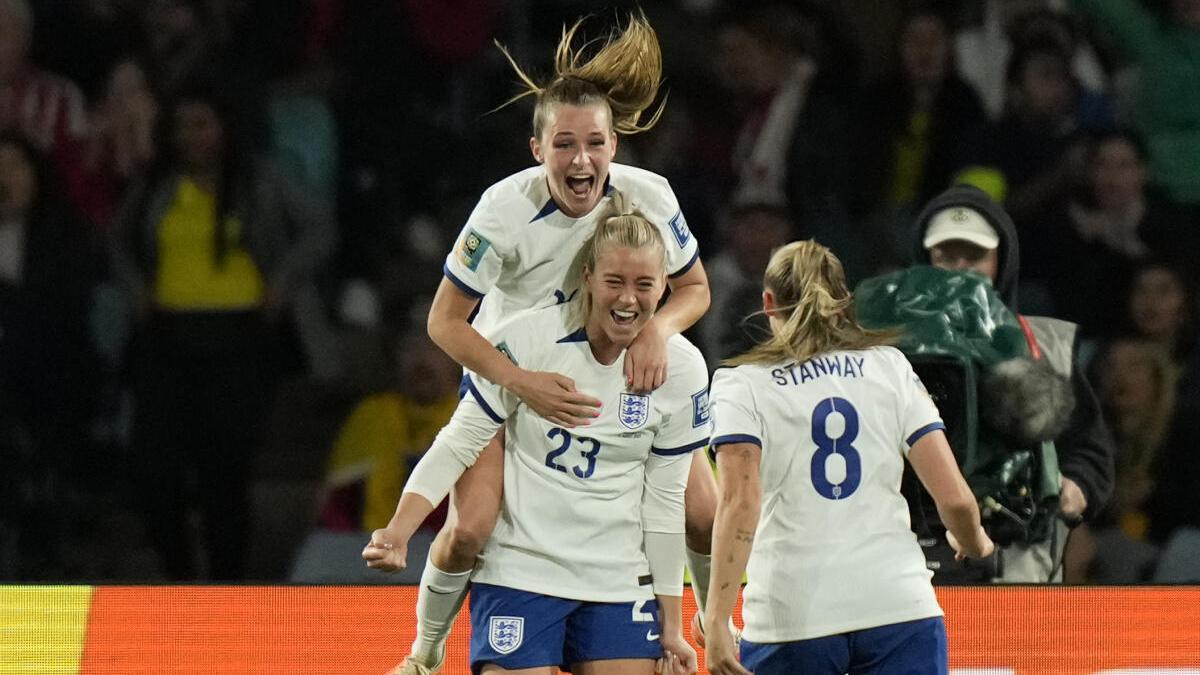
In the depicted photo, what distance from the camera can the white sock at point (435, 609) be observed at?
4.04m

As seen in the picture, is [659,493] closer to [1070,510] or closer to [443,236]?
[1070,510]

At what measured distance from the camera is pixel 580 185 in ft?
13.3

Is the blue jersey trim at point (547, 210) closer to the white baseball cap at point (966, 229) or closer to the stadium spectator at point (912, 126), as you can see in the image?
the white baseball cap at point (966, 229)

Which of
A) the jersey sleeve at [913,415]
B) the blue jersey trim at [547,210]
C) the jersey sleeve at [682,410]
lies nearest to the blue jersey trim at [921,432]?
the jersey sleeve at [913,415]

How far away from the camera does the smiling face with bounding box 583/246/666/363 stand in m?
3.85

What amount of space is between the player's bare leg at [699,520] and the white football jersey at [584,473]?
139mm

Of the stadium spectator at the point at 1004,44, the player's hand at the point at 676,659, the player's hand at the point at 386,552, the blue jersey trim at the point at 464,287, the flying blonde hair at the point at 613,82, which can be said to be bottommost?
the player's hand at the point at 676,659

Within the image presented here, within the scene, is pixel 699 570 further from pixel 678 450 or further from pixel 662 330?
pixel 662 330

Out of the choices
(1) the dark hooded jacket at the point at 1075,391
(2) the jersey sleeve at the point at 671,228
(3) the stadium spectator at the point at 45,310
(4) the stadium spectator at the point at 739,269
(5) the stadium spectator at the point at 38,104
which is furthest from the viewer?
(5) the stadium spectator at the point at 38,104

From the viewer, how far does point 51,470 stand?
7.25 m

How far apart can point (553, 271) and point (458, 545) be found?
2.17 feet

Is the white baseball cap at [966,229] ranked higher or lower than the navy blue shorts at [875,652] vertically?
higher

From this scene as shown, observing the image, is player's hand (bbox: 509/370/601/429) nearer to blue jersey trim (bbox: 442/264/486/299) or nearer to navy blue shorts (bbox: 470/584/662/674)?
blue jersey trim (bbox: 442/264/486/299)

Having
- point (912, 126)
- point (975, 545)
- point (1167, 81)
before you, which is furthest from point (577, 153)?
point (1167, 81)
